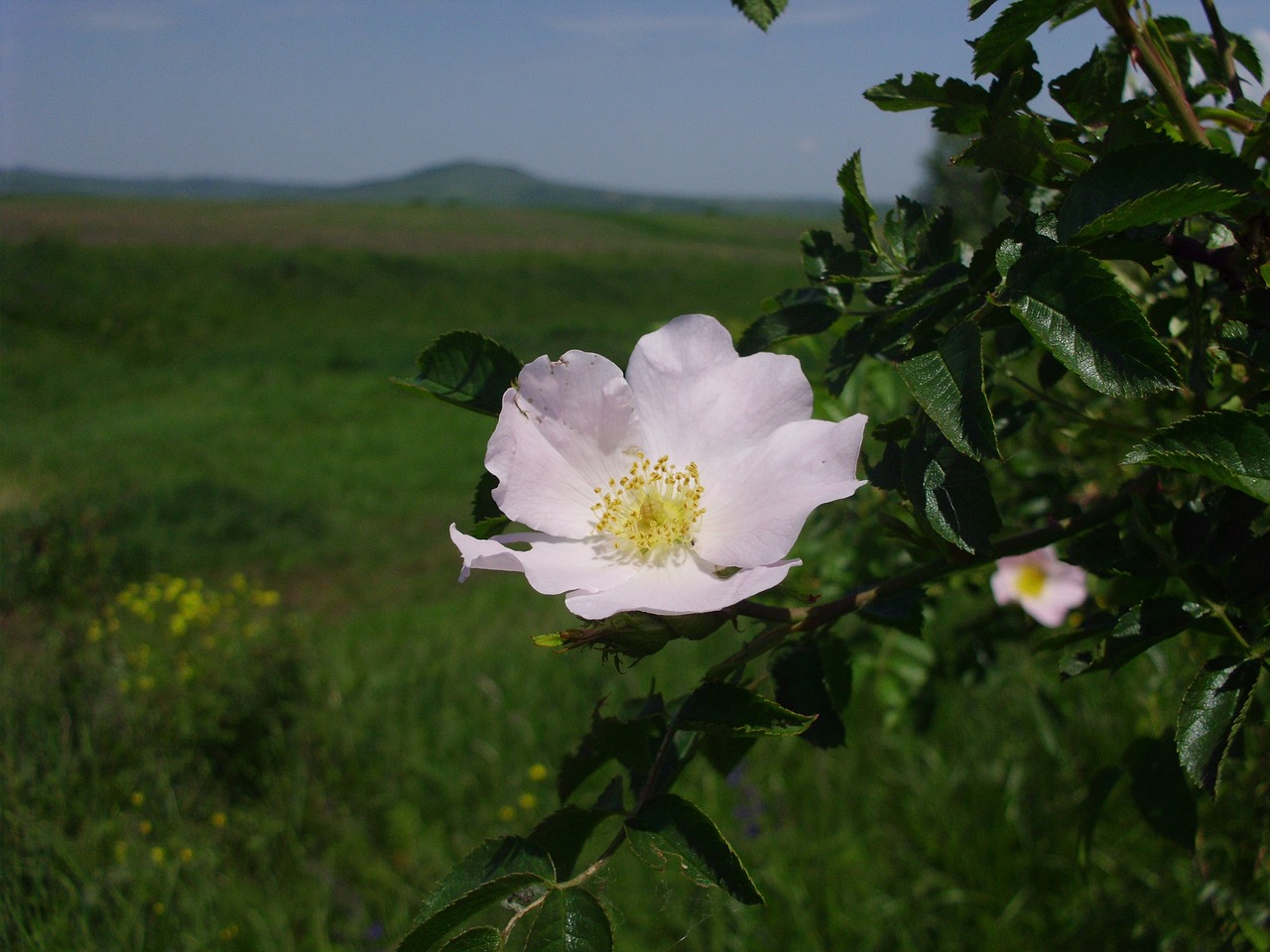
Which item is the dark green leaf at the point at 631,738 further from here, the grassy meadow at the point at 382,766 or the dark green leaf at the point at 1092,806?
the dark green leaf at the point at 1092,806

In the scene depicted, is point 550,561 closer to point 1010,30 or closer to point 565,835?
point 565,835

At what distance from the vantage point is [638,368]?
74cm

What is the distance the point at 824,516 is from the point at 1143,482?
28.5 inches

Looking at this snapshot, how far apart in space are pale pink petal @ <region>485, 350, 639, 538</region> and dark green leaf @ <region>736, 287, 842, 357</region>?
0.15 m

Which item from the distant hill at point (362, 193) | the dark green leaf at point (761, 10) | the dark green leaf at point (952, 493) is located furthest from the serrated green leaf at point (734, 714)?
the distant hill at point (362, 193)

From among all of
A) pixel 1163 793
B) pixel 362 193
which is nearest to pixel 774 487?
pixel 1163 793

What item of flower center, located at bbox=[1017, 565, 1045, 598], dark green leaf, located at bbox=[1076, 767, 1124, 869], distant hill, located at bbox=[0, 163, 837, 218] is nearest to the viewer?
dark green leaf, located at bbox=[1076, 767, 1124, 869]

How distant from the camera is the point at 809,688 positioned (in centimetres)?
78

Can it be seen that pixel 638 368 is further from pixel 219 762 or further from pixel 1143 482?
pixel 219 762

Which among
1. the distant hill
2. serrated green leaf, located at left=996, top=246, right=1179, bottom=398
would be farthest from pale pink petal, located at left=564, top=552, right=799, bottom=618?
the distant hill

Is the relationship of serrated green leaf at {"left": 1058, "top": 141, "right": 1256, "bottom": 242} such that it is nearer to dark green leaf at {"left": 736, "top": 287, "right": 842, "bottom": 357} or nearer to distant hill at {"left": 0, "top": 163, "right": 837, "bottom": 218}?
dark green leaf at {"left": 736, "top": 287, "right": 842, "bottom": 357}

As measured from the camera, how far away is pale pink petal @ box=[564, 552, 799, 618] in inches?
22.0

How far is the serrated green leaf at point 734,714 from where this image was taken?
0.58 m

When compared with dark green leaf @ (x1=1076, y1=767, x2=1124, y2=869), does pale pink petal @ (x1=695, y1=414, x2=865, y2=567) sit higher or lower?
higher
